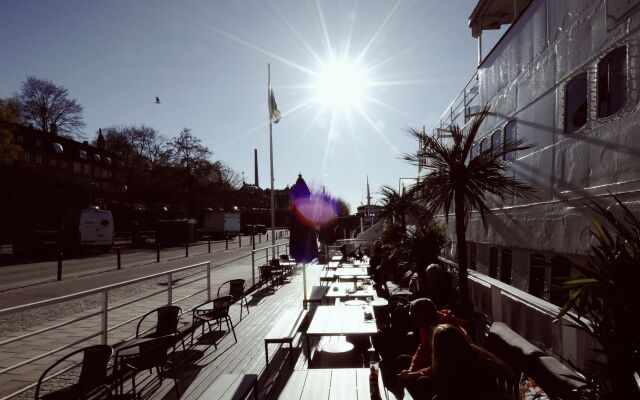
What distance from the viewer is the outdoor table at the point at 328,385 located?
11.9ft

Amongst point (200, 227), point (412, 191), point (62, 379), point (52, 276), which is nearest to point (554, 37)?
point (412, 191)

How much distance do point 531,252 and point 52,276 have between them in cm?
1747

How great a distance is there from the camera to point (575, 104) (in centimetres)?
664

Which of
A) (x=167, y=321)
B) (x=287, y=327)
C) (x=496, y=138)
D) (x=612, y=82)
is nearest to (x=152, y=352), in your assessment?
(x=167, y=321)

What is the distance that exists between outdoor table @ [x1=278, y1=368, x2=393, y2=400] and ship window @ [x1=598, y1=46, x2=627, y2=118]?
500 cm

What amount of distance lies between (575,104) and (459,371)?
5643 mm

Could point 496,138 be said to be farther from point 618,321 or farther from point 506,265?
point 618,321

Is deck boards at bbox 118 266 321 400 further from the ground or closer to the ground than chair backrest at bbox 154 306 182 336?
closer to the ground

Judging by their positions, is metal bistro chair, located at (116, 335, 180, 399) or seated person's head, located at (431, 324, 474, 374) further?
metal bistro chair, located at (116, 335, 180, 399)

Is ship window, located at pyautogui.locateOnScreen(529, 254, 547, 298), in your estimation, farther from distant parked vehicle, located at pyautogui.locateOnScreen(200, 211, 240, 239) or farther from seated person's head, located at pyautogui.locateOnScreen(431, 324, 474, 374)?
distant parked vehicle, located at pyautogui.locateOnScreen(200, 211, 240, 239)

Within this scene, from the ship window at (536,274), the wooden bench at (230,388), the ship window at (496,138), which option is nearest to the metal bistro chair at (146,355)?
the wooden bench at (230,388)

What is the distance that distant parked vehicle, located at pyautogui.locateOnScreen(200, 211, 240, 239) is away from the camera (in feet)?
155

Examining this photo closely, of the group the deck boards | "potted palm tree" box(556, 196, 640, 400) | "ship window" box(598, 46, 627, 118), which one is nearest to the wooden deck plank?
the deck boards

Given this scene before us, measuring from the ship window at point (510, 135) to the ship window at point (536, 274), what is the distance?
7.49 feet
